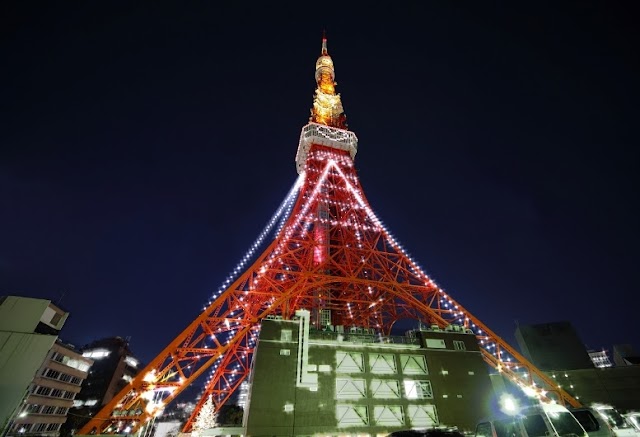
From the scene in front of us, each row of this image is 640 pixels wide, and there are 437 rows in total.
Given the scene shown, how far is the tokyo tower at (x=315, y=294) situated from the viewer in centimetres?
1480

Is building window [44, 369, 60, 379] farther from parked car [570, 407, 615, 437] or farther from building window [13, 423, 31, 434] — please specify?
parked car [570, 407, 615, 437]

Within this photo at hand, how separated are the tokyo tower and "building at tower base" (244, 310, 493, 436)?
1602mm

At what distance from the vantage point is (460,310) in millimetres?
20328

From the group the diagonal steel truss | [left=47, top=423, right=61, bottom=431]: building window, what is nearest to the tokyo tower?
the diagonal steel truss

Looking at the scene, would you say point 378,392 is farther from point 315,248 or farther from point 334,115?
point 334,115

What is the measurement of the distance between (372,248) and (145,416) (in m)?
15.8

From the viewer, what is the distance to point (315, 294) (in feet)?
79.6

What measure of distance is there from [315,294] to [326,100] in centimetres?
2131

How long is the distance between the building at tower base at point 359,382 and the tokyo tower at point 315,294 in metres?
1.60

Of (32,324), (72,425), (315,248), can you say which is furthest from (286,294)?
(72,425)

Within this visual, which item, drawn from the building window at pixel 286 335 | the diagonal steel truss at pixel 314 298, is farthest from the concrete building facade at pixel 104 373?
the building window at pixel 286 335

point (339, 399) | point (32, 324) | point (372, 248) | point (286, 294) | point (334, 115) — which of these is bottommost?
point (339, 399)

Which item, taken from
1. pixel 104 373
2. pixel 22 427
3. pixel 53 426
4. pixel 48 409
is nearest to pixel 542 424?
pixel 22 427

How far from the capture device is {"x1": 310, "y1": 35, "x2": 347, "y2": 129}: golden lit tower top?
33.4 meters
